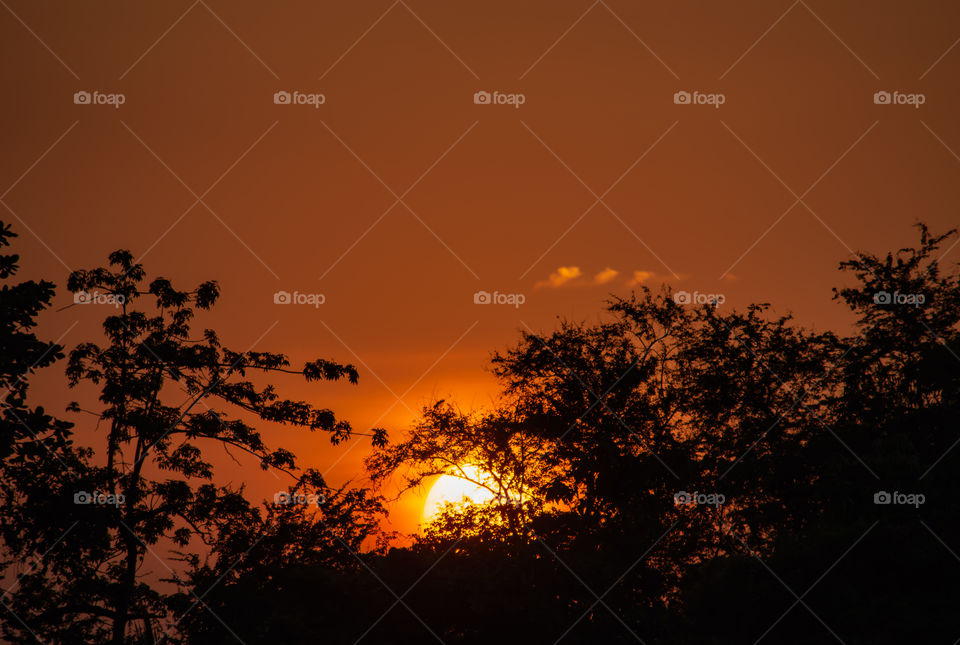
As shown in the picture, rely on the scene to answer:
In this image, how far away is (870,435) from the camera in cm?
2122

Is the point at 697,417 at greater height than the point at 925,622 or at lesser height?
greater

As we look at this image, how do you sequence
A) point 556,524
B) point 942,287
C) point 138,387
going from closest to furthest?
1. point 138,387
2. point 556,524
3. point 942,287

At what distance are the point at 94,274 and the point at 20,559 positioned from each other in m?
7.33

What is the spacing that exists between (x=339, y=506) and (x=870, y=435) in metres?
14.7

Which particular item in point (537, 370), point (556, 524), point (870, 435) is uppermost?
point (537, 370)

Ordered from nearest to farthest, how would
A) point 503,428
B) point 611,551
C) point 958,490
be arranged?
1. point 958,490
2. point 611,551
3. point 503,428

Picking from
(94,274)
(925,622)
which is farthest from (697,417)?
(94,274)

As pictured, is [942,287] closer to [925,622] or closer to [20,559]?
[925,622]

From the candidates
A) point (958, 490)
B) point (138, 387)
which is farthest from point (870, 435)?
point (138, 387)

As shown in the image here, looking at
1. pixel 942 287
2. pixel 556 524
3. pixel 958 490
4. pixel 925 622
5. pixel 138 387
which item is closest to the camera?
pixel 925 622

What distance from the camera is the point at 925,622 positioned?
11766 mm

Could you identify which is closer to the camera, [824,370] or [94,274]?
[94,274]

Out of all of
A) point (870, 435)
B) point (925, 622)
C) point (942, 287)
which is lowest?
point (925, 622)

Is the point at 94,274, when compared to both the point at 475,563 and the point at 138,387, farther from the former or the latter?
the point at 475,563
